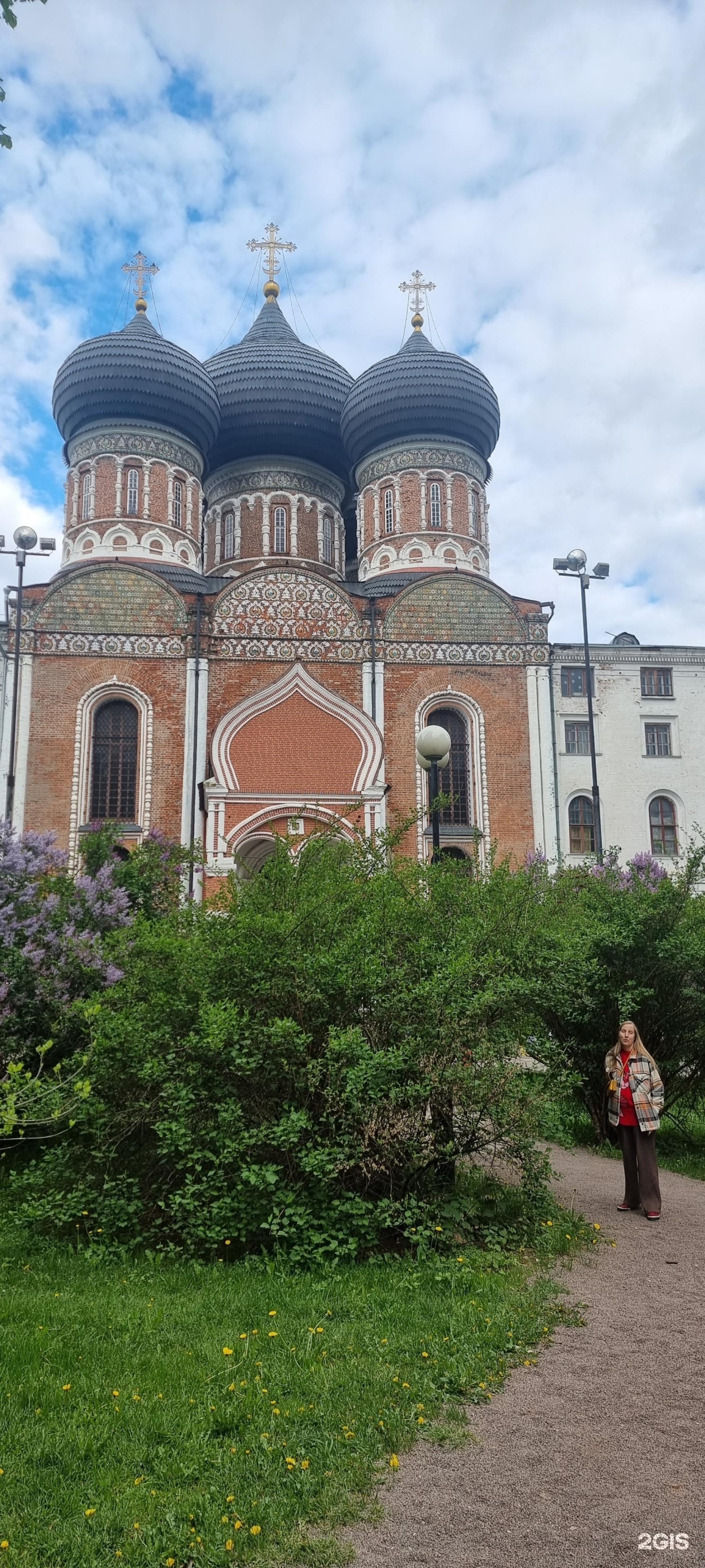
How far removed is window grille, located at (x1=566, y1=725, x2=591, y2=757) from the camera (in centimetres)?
2455

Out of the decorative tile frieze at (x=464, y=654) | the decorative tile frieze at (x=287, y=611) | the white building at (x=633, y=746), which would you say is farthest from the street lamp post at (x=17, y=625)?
the white building at (x=633, y=746)

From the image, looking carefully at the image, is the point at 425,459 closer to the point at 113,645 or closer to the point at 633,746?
the point at 633,746

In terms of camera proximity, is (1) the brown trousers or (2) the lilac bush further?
(2) the lilac bush

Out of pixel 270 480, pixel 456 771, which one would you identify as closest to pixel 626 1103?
pixel 456 771

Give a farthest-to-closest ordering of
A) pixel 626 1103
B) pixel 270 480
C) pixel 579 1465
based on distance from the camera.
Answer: pixel 270 480 < pixel 626 1103 < pixel 579 1465

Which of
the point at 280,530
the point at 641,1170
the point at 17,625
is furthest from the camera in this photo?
the point at 280,530

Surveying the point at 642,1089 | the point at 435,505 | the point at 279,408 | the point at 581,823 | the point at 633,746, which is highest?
the point at 279,408

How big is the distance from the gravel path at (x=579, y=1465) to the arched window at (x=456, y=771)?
59.1 feet

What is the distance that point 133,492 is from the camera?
25.3m

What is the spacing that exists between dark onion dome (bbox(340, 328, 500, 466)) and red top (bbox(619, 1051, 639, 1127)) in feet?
72.7

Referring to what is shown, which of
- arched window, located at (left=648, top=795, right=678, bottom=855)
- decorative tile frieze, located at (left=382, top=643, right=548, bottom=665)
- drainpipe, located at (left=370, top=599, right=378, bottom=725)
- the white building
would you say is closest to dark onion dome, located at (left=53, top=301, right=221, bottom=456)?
drainpipe, located at (left=370, top=599, right=378, bottom=725)

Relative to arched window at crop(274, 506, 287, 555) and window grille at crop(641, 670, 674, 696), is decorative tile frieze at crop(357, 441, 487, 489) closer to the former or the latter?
arched window at crop(274, 506, 287, 555)

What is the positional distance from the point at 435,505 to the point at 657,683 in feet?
21.8

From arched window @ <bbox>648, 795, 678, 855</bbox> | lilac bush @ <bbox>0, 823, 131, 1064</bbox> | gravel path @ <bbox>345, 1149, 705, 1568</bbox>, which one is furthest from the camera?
arched window @ <bbox>648, 795, 678, 855</bbox>
